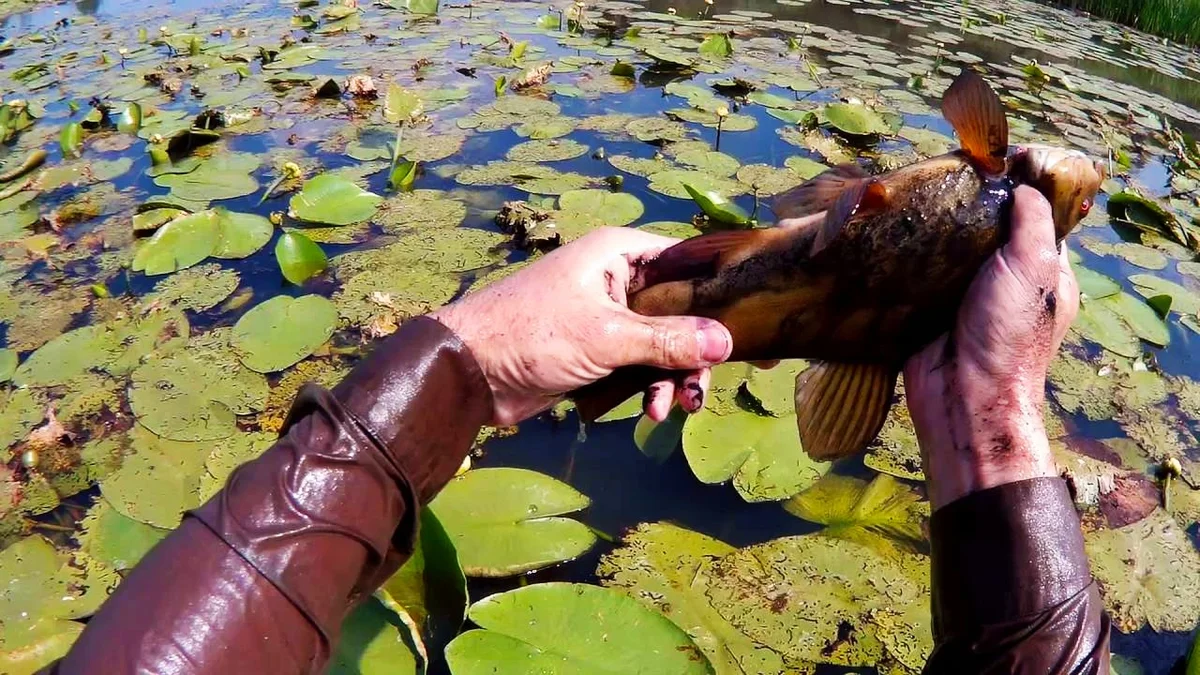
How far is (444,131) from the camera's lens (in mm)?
5176

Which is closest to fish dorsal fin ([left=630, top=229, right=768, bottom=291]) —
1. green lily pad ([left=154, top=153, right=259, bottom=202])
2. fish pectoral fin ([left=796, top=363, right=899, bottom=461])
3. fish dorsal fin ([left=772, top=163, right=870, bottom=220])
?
fish dorsal fin ([left=772, top=163, right=870, bottom=220])

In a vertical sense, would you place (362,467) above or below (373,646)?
above

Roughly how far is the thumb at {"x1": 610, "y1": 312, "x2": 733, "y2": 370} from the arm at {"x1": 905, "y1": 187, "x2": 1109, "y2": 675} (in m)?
0.47

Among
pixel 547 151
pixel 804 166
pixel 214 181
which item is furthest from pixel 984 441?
pixel 214 181

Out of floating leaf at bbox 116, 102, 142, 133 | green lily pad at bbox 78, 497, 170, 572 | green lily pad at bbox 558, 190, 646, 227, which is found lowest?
green lily pad at bbox 78, 497, 170, 572

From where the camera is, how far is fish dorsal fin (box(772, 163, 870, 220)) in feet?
5.91

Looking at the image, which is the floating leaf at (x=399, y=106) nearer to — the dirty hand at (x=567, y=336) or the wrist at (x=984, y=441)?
the dirty hand at (x=567, y=336)

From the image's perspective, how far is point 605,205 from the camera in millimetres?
3971

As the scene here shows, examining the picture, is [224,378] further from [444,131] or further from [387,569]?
[444,131]

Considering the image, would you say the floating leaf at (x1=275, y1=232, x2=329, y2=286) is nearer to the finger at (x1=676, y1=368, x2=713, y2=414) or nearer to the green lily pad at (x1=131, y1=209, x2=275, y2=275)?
the green lily pad at (x1=131, y1=209, x2=275, y2=275)

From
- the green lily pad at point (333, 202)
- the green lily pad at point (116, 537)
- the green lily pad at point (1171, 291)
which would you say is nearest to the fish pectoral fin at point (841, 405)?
the green lily pad at point (116, 537)

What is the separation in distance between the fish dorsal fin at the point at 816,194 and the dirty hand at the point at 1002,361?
1.34 ft

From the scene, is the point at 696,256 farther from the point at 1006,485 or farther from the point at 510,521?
the point at 510,521

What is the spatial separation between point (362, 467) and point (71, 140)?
4.79 m
